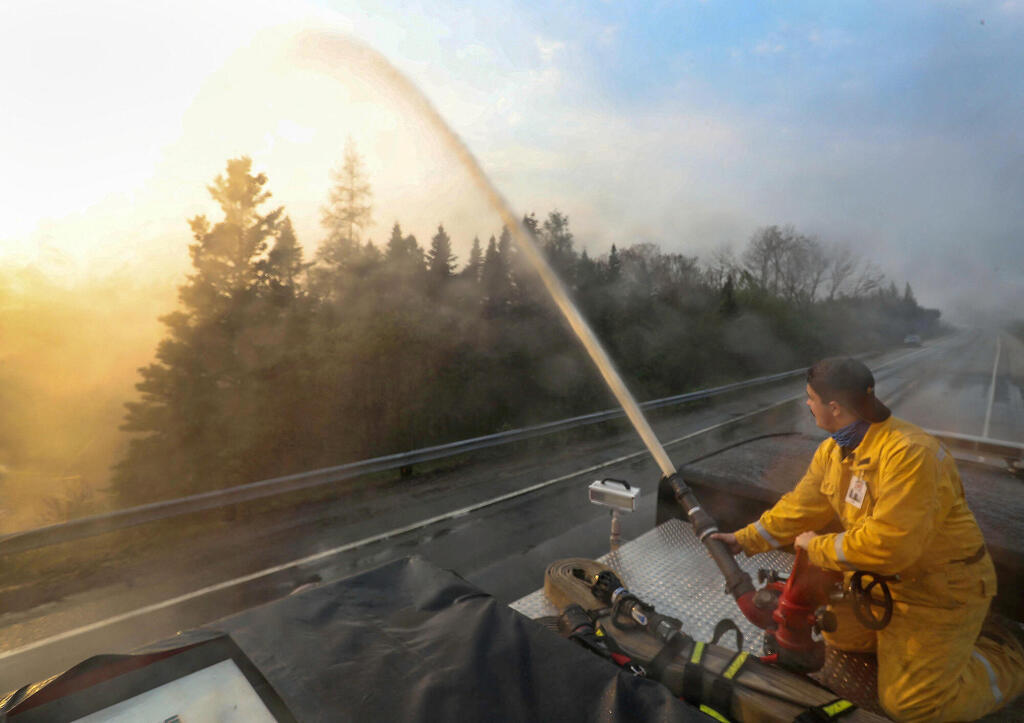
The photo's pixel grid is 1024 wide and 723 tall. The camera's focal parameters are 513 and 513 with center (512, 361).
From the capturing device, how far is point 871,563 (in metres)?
2.04

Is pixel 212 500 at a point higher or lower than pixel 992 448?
lower

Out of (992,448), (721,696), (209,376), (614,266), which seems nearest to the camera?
(721,696)

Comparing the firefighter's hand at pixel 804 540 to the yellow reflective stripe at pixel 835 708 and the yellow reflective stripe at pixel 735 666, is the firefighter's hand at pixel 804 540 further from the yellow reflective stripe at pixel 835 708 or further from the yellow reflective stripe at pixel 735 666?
the yellow reflective stripe at pixel 835 708

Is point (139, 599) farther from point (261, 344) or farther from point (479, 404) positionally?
point (479, 404)

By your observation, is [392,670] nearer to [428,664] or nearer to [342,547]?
[428,664]

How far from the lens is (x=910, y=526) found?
201 cm

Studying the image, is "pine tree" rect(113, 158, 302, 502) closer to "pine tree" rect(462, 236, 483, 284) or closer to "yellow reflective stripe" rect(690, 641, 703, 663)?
"pine tree" rect(462, 236, 483, 284)

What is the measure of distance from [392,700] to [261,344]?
407 inches

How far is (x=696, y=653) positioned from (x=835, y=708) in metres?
0.42

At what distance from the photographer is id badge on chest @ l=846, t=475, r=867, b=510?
227 centimetres

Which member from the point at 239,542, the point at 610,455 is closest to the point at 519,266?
the point at 610,455

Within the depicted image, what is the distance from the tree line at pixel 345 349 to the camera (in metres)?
9.55

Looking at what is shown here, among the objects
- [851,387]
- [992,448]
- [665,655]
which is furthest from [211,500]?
[992,448]

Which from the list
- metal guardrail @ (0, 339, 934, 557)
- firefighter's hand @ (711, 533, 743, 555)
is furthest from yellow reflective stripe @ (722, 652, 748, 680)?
metal guardrail @ (0, 339, 934, 557)
